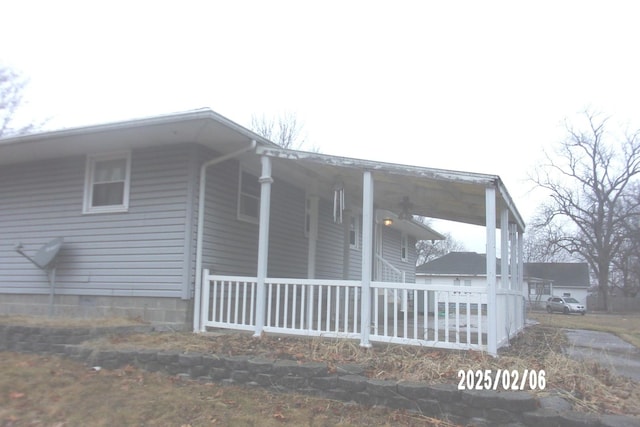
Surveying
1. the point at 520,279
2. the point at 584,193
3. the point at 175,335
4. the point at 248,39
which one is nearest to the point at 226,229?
the point at 175,335

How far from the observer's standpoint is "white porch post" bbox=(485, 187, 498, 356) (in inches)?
223

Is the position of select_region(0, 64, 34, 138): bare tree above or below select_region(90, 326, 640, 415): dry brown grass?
above

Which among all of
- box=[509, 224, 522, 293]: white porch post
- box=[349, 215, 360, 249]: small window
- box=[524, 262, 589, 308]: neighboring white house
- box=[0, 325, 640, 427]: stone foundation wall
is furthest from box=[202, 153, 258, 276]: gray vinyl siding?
box=[524, 262, 589, 308]: neighboring white house

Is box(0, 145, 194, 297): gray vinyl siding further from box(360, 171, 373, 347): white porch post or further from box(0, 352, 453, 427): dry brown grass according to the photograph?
box(360, 171, 373, 347): white porch post

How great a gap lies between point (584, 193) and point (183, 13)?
41225 mm

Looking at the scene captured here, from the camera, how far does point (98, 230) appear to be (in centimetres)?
846

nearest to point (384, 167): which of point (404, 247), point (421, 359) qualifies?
point (421, 359)

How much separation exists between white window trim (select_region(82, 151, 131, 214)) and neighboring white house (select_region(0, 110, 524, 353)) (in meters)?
0.02

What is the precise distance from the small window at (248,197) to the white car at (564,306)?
33.7 meters

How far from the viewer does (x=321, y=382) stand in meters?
5.18

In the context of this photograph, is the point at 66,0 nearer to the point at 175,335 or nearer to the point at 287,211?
the point at 287,211

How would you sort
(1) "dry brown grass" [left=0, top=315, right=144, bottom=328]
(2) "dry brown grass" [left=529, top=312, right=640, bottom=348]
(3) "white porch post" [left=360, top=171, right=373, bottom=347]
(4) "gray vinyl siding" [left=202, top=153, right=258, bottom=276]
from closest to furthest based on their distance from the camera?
1. (3) "white porch post" [left=360, top=171, right=373, bottom=347]
2. (1) "dry brown grass" [left=0, top=315, right=144, bottom=328]
3. (4) "gray vinyl siding" [left=202, top=153, right=258, bottom=276]
4. (2) "dry brown grass" [left=529, top=312, right=640, bottom=348]

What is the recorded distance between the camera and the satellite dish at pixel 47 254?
8.42m

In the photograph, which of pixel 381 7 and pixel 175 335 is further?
pixel 381 7
